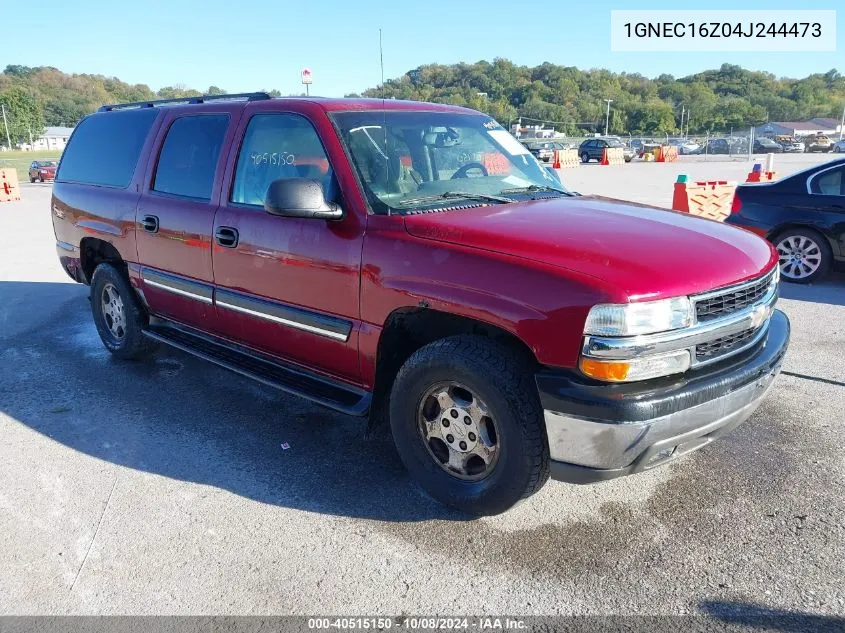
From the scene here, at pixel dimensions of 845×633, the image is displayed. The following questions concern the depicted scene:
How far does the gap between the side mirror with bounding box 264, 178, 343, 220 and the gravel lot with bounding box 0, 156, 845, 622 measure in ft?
4.62

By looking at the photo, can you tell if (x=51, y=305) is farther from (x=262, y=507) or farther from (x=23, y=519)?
(x=262, y=507)

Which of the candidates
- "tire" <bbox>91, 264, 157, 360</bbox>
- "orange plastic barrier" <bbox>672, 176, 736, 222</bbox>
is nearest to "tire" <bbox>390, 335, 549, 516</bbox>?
"tire" <bbox>91, 264, 157, 360</bbox>

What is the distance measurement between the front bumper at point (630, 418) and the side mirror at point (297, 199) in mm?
1373

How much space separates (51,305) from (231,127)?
4.53 m

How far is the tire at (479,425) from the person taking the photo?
2.80m

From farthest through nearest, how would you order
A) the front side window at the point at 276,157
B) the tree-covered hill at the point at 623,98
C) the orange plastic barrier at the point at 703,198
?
1. the tree-covered hill at the point at 623,98
2. the orange plastic barrier at the point at 703,198
3. the front side window at the point at 276,157

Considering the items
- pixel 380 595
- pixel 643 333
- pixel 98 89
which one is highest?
pixel 98 89

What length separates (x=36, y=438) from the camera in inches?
162

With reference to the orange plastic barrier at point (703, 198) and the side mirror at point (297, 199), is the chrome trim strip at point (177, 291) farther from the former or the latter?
the orange plastic barrier at point (703, 198)

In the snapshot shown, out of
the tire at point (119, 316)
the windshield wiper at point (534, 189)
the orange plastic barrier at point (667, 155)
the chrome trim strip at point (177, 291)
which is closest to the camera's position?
the windshield wiper at point (534, 189)

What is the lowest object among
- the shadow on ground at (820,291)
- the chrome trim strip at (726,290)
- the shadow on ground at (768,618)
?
the shadow on ground at (768,618)

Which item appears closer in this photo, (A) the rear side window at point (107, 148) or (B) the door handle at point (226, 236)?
(B) the door handle at point (226, 236)

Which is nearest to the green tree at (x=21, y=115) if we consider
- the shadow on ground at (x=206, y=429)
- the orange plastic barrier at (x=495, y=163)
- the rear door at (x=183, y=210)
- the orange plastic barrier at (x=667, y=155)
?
the orange plastic barrier at (x=667, y=155)

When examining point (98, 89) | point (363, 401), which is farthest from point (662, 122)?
point (363, 401)
